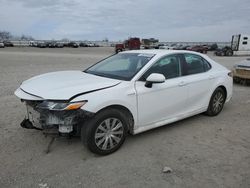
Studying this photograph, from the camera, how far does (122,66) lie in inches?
169

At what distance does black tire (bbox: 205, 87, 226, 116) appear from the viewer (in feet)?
16.7

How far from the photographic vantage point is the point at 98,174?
302 cm

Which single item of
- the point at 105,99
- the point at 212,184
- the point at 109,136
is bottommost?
the point at 212,184

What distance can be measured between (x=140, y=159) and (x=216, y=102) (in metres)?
2.67

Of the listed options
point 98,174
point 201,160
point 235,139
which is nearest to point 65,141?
point 98,174

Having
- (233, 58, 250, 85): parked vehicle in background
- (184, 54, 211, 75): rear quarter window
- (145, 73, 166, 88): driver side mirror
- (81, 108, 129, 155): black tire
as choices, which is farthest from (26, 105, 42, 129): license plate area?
(233, 58, 250, 85): parked vehicle in background

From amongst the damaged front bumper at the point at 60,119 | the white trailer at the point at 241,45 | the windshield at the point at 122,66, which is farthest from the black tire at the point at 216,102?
the white trailer at the point at 241,45

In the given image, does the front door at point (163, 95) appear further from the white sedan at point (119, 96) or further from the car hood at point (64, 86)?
the car hood at point (64, 86)

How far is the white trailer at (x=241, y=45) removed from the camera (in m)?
36.1

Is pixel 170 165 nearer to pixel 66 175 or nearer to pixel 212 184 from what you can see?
pixel 212 184

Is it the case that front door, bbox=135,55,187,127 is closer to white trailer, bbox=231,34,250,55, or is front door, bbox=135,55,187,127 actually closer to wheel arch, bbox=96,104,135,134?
wheel arch, bbox=96,104,135,134

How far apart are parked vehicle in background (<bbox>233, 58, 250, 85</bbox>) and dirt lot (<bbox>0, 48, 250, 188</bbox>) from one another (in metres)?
4.73

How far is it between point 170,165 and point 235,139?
5.19 feet

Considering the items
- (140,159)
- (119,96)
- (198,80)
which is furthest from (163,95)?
(140,159)
